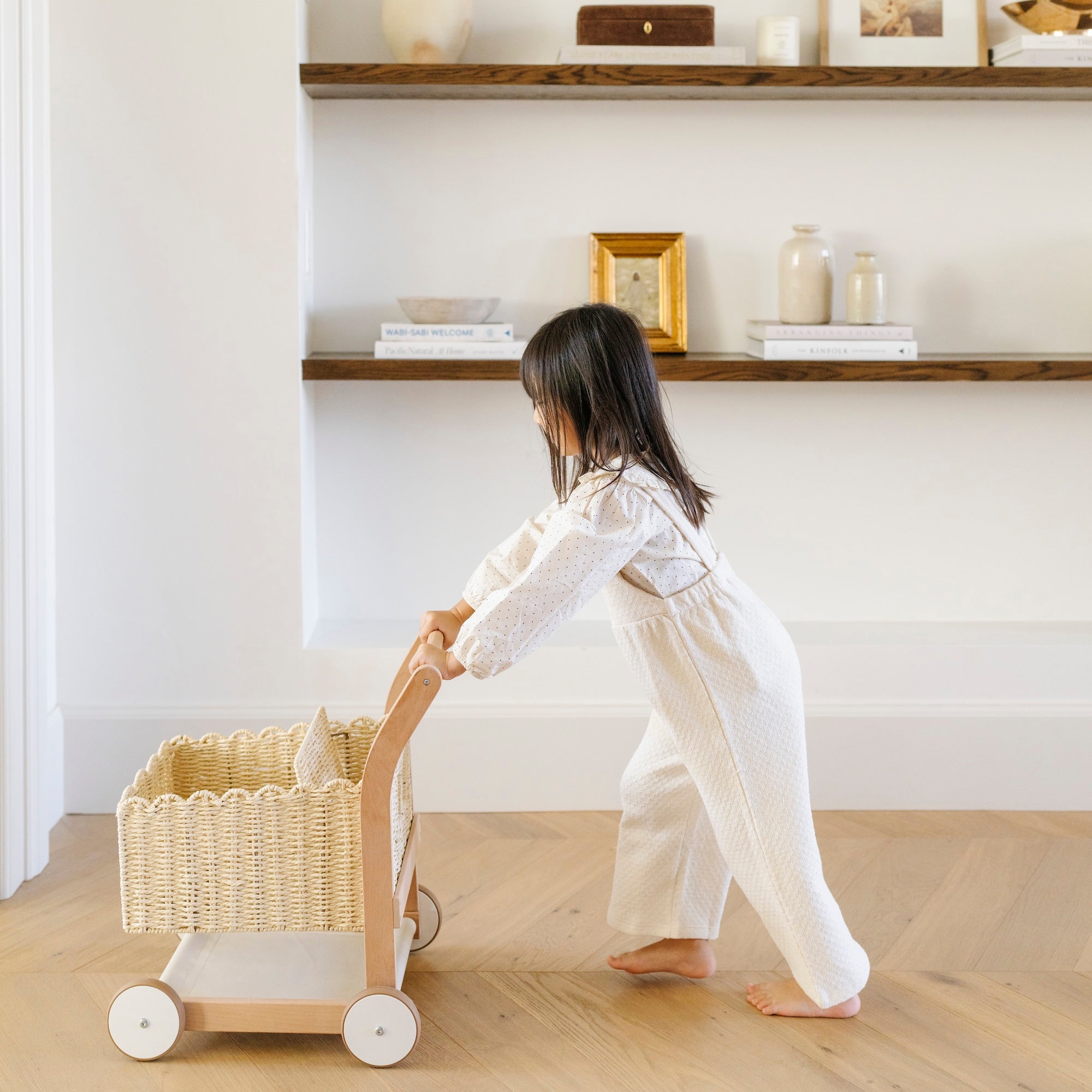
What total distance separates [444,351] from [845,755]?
3.85 ft

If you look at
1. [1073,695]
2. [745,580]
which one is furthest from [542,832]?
[1073,695]

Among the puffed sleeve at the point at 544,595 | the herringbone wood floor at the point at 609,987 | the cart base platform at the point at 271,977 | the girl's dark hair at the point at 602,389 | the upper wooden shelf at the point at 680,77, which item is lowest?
the herringbone wood floor at the point at 609,987

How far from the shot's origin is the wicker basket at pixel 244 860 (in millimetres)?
1512

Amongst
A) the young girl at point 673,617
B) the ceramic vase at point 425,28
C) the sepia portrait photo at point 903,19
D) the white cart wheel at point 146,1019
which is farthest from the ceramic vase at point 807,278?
the white cart wheel at point 146,1019

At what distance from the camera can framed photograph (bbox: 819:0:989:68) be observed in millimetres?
2406

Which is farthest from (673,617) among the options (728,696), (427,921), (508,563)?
(427,921)

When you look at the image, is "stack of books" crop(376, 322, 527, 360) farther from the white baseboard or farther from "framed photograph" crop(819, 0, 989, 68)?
"framed photograph" crop(819, 0, 989, 68)

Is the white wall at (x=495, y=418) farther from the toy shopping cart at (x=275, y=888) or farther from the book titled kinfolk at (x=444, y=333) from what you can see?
the toy shopping cart at (x=275, y=888)

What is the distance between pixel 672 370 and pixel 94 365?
114 cm

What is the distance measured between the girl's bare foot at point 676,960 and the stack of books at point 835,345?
3.78ft

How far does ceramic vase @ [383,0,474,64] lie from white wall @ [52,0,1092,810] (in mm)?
165

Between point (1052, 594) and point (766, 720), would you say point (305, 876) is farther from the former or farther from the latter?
point (1052, 594)

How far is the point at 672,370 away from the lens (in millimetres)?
2291

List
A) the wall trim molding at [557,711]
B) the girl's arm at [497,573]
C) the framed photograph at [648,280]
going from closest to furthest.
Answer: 1. the girl's arm at [497,573]
2. the wall trim molding at [557,711]
3. the framed photograph at [648,280]
